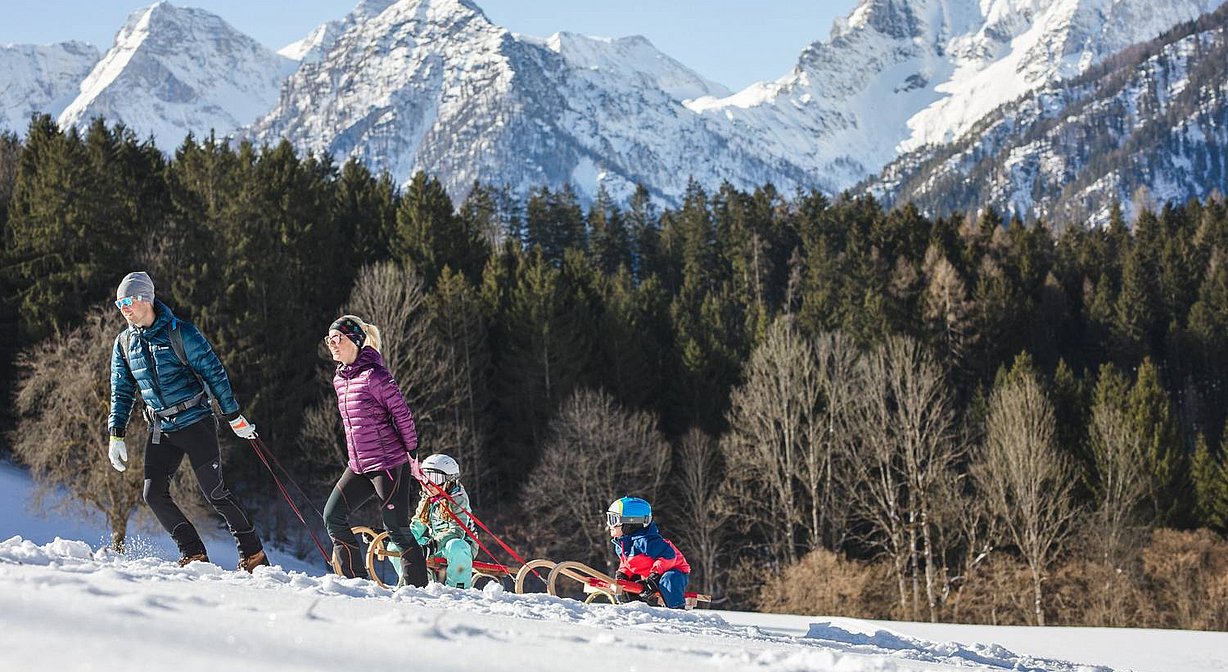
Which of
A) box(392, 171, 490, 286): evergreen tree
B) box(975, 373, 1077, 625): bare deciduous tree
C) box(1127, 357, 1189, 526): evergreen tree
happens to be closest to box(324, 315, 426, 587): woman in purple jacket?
box(975, 373, 1077, 625): bare deciduous tree

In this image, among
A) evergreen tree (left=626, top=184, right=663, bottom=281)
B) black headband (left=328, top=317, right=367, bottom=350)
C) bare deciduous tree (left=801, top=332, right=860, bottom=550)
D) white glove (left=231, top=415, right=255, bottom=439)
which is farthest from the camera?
evergreen tree (left=626, top=184, right=663, bottom=281)

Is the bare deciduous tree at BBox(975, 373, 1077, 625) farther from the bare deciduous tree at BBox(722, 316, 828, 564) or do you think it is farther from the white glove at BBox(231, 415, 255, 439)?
the white glove at BBox(231, 415, 255, 439)

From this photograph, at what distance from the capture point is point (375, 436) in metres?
7.74

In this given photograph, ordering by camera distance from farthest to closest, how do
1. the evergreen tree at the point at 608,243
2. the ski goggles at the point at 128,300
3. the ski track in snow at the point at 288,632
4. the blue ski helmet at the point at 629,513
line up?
the evergreen tree at the point at 608,243 → the blue ski helmet at the point at 629,513 → the ski goggles at the point at 128,300 → the ski track in snow at the point at 288,632

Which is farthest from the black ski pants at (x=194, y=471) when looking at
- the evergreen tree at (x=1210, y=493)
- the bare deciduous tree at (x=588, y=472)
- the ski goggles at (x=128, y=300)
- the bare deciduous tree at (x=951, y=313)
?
the bare deciduous tree at (x=951, y=313)

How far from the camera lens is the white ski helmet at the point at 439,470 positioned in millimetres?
9781

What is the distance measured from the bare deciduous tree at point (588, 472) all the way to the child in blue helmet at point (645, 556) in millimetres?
24128

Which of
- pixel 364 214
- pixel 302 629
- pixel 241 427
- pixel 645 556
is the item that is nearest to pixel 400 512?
pixel 241 427

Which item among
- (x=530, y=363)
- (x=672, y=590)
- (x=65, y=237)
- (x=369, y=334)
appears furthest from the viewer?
(x=530, y=363)

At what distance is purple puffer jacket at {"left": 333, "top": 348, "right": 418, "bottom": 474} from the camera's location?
7.71m

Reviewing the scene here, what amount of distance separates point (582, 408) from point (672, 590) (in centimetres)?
2771

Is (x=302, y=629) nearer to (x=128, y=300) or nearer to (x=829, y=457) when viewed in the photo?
(x=128, y=300)

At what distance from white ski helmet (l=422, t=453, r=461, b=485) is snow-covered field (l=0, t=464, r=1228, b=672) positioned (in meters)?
3.34

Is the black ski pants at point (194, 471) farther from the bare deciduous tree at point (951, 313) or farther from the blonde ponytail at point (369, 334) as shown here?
the bare deciduous tree at point (951, 313)
